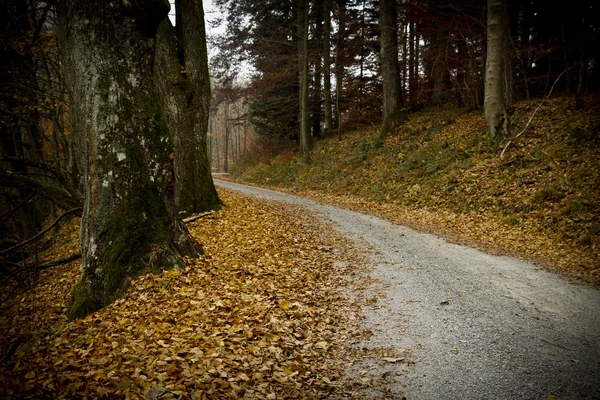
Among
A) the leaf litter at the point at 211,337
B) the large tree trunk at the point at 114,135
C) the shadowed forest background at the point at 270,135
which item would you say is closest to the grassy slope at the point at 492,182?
the shadowed forest background at the point at 270,135

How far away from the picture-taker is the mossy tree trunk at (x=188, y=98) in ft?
28.5

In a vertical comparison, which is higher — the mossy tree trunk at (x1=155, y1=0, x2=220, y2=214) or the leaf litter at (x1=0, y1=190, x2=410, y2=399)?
the mossy tree trunk at (x1=155, y1=0, x2=220, y2=214)

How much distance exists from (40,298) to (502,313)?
29.5 ft

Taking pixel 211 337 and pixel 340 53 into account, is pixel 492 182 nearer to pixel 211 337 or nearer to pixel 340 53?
pixel 211 337

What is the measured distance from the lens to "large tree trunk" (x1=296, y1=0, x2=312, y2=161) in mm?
18692

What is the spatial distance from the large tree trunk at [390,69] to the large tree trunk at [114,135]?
14440mm

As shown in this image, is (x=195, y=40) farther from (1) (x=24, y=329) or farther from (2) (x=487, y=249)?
(2) (x=487, y=249)

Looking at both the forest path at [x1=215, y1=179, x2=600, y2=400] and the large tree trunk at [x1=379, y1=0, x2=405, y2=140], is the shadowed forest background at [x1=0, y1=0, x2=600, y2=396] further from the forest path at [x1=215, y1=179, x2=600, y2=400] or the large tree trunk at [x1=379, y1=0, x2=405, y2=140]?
the forest path at [x1=215, y1=179, x2=600, y2=400]

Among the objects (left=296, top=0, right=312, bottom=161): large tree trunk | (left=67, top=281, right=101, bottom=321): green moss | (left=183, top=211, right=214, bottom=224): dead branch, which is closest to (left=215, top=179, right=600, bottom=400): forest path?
(left=67, top=281, right=101, bottom=321): green moss

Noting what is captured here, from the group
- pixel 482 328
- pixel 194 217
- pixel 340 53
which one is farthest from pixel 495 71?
pixel 194 217

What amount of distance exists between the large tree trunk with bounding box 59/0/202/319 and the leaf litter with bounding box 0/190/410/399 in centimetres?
50

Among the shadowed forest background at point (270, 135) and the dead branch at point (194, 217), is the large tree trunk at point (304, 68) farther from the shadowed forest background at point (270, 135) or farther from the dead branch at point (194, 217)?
the dead branch at point (194, 217)

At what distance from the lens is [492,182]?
35.2 feet

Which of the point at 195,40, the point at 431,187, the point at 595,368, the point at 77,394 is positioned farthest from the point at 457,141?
the point at 77,394
